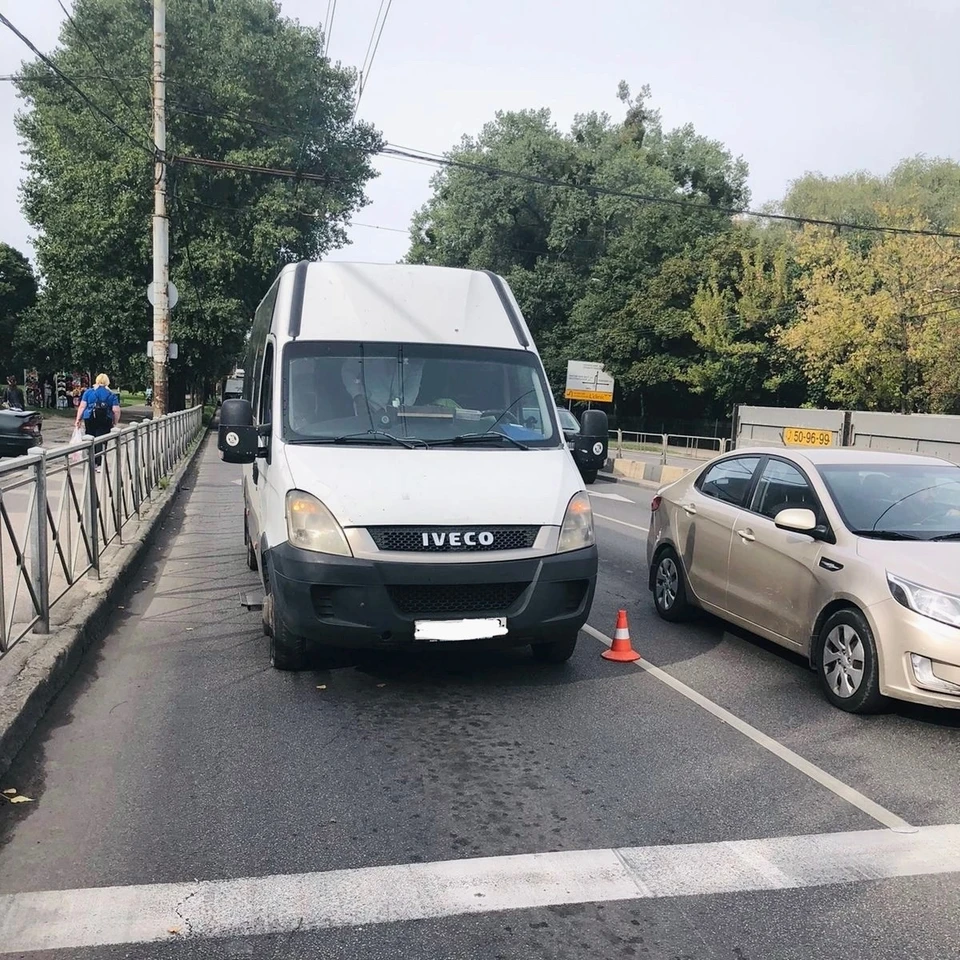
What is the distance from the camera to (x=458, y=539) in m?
5.59

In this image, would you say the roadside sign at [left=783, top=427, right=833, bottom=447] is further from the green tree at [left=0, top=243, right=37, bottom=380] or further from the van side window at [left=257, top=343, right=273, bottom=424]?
the green tree at [left=0, top=243, right=37, bottom=380]

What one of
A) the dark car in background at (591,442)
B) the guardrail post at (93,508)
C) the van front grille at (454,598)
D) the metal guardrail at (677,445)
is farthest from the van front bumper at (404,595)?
the metal guardrail at (677,445)

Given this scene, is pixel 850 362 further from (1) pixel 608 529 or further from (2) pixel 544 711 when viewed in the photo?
(2) pixel 544 711

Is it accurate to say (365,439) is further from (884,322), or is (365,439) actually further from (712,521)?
(884,322)

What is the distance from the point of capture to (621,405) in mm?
60562

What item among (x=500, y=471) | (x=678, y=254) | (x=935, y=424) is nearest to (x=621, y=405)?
(x=678, y=254)

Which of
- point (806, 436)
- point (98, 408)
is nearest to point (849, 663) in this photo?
point (98, 408)

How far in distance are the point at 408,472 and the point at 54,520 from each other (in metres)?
3.00

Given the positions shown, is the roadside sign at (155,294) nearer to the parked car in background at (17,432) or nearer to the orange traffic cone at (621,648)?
the parked car in background at (17,432)

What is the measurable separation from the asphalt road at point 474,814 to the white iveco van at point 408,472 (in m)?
0.56

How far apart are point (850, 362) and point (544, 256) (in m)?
27.3

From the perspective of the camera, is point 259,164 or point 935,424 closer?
point 935,424

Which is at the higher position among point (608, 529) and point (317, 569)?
point (317, 569)

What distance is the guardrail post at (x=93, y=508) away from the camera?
8.45 m
